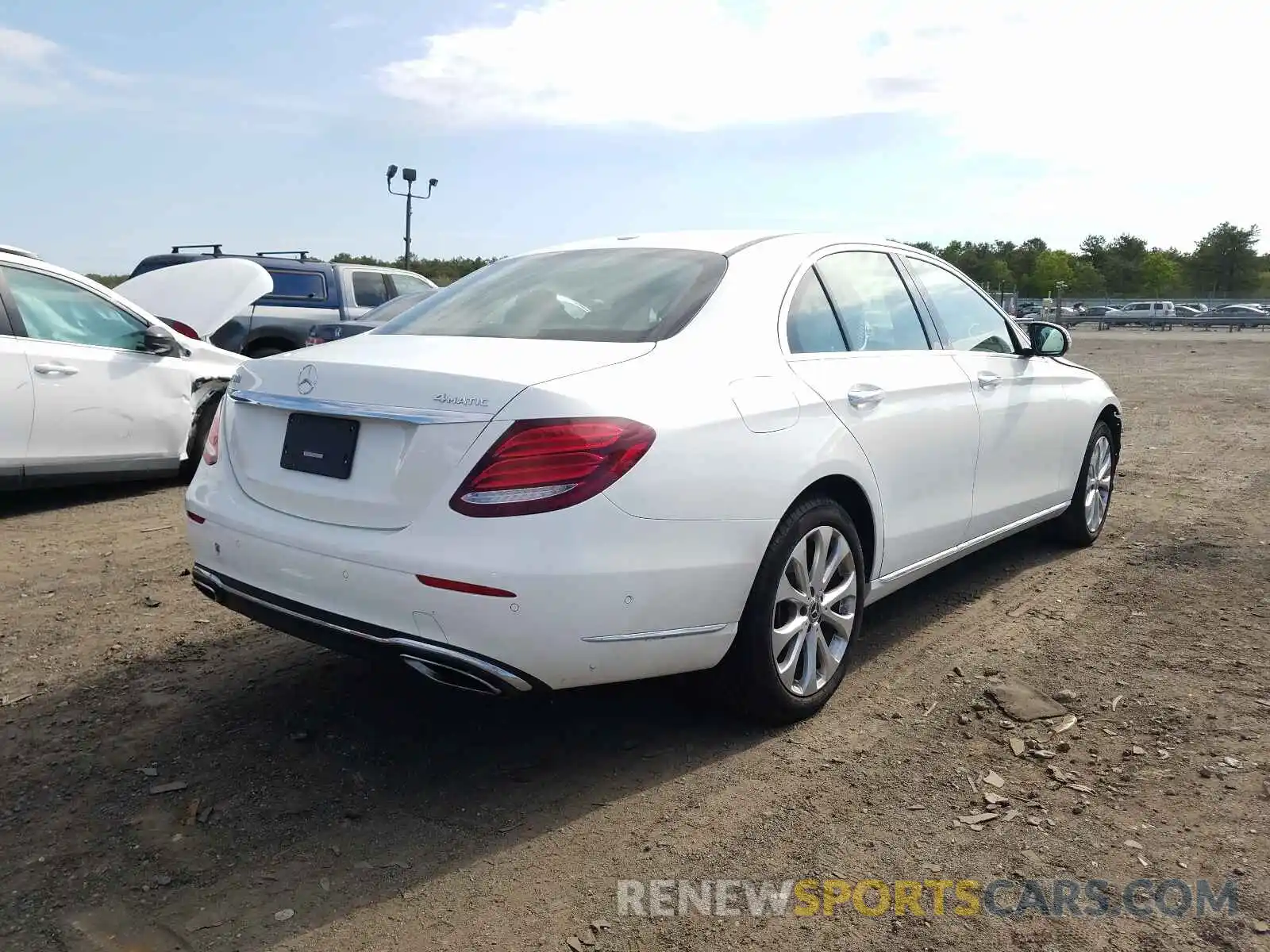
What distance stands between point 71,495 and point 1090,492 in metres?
6.53

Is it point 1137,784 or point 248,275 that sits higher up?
point 248,275

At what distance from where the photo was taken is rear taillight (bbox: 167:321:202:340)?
859cm

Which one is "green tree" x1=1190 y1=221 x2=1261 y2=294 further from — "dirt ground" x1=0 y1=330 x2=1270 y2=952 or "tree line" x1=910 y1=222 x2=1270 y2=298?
"dirt ground" x1=0 y1=330 x2=1270 y2=952

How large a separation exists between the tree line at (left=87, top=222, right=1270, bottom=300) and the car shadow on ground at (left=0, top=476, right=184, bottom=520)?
9342cm

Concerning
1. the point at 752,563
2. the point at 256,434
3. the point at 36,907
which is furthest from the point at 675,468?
the point at 36,907

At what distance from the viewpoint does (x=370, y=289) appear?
13.3 meters

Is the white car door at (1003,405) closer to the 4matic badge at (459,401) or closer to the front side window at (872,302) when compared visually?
the front side window at (872,302)

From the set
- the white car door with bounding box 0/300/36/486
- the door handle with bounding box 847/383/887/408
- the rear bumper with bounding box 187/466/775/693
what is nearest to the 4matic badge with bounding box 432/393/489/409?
the rear bumper with bounding box 187/466/775/693

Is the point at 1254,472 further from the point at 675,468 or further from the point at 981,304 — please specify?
the point at 675,468

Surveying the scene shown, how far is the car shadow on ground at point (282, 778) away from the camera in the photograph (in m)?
2.60

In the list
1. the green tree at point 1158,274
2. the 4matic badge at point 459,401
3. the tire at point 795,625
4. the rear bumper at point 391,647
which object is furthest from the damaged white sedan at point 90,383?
the green tree at point 1158,274

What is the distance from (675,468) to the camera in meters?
2.98

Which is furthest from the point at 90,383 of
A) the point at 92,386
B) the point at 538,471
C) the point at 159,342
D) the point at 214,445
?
the point at 538,471

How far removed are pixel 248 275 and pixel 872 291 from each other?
6.04 m
